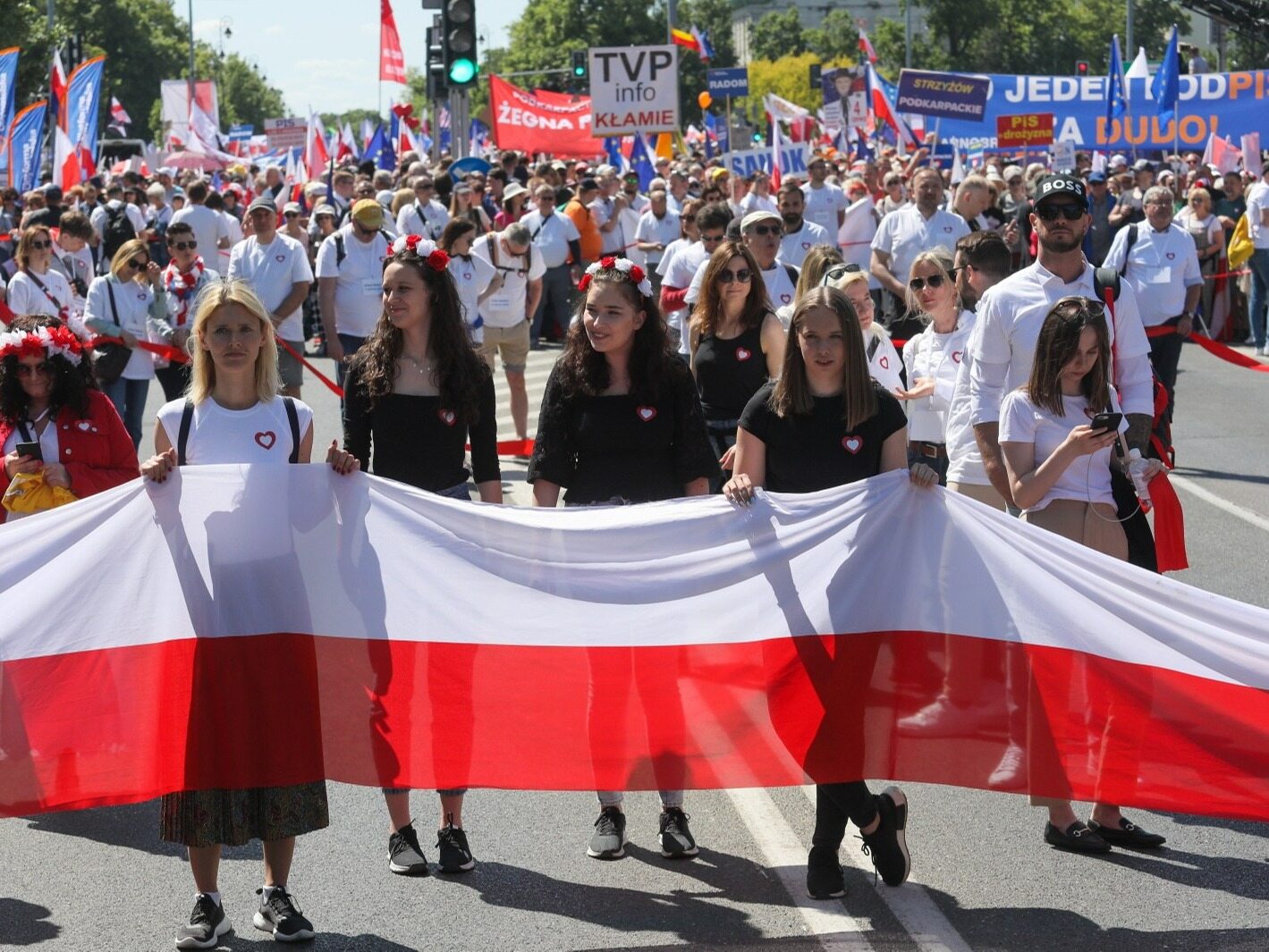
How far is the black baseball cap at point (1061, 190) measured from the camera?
20.1 ft

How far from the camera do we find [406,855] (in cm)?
547

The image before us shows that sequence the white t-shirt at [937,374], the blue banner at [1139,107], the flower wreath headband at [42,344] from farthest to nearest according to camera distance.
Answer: the blue banner at [1139,107]
the white t-shirt at [937,374]
the flower wreath headband at [42,344]

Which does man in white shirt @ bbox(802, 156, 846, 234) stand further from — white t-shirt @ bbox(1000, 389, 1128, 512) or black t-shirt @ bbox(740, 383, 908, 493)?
black t-shirt @ bbox(740, 383, 908, 493)

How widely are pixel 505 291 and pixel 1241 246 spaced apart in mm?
9448

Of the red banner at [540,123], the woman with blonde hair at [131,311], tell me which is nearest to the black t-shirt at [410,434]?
the woman with blonde hair at [131,311]

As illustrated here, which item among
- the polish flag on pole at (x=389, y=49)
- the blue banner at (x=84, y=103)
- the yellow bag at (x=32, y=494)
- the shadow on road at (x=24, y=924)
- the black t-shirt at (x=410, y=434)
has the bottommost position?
the shadow on road at (x=24, y=924)

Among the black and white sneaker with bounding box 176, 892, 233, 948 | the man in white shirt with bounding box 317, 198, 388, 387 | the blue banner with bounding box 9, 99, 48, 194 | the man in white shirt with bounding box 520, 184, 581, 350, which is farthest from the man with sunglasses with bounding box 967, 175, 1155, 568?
the blue banner with bounding box 9, 99, 48, 194

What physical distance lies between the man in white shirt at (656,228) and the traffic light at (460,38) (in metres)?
3.43

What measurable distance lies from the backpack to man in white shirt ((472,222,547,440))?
9817mm

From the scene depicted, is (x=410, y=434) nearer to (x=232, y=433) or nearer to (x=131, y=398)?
(x=232, y=433)

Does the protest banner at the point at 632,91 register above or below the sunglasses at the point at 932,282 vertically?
above

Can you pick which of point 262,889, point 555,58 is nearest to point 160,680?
point 262,889

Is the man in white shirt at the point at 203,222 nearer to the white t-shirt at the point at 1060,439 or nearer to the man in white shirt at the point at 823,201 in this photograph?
the man in white shirt at the point at 823,201

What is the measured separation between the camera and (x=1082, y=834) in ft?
18.2
